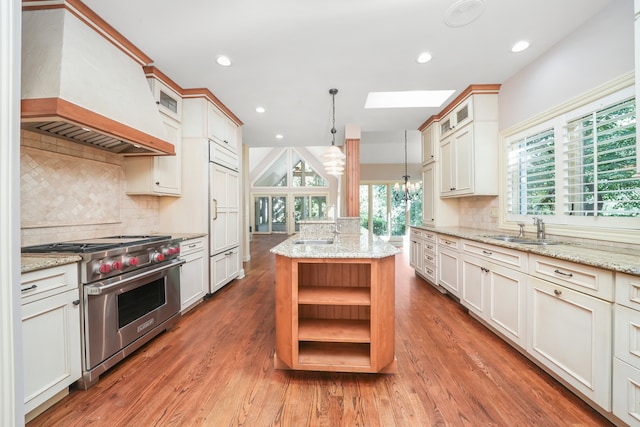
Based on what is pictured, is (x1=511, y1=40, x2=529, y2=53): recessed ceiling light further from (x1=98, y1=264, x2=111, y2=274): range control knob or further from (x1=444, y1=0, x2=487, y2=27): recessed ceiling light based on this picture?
(x1=98, y1=264, x2=111, y2=274): range control knob

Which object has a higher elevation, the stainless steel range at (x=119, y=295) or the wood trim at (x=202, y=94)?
the wood trim at (x=202, y=94)

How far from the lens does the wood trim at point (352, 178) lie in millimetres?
4230

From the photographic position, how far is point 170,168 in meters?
2.94

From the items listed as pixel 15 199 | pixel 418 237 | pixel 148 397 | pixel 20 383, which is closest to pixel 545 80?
pixel 418 237

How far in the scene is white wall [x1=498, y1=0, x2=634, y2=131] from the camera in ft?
5.80

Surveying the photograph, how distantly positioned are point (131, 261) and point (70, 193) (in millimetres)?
897

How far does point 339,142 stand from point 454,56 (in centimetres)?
351

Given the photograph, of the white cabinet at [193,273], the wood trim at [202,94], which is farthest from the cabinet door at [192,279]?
the wood trim at [202,94]

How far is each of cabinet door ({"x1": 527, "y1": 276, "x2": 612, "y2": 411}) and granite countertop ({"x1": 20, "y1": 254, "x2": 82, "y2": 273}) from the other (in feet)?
10.0

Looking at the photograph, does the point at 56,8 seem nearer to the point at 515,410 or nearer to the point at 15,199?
the point at 15,199

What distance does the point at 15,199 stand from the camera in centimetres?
81

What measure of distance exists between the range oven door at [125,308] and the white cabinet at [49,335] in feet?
0.22

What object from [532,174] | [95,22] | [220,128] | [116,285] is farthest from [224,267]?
[532,174]

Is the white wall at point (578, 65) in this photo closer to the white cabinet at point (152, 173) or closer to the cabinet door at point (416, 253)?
the cabinet door at point (416, 253)
